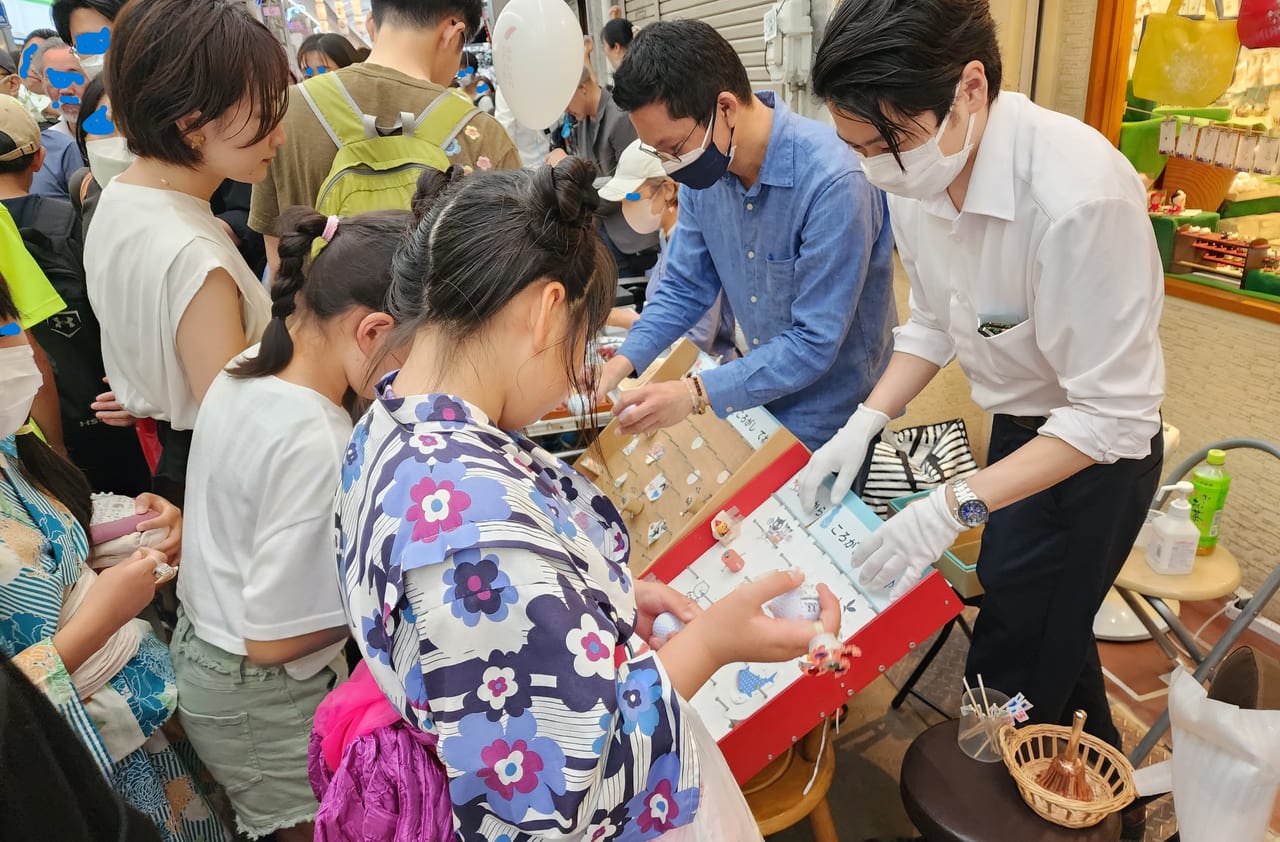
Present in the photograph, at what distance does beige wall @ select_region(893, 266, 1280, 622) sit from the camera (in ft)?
9.12

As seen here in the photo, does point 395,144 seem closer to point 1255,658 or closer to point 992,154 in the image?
point 992,154

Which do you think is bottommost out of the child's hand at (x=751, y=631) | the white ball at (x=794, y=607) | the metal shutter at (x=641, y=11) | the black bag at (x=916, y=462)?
the black bag at (x=916, y=462)

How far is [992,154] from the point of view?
56.4 inches

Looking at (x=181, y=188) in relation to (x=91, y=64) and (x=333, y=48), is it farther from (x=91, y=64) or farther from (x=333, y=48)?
(x=333, y=48)

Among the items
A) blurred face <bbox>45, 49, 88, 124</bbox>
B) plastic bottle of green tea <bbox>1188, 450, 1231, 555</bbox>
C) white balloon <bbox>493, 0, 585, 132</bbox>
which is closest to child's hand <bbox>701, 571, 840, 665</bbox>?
plastic bottle of green tea <bbox>1188, 450, 1231, 555</bbox>

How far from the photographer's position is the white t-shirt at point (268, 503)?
4.61 ft

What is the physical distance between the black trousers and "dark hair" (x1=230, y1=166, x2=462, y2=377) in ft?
4.30

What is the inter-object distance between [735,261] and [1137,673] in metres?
2.01

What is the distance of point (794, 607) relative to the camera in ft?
4.27

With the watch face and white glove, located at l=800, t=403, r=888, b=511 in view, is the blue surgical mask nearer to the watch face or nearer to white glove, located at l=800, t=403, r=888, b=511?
white glove, located at l=800, t=403, r=888, b=511

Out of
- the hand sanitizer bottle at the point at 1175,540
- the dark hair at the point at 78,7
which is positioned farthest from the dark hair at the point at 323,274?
the dark hair at the point at 78,7

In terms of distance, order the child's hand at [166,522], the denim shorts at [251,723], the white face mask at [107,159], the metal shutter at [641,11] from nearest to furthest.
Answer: the denim shorts at [251,723], the child's hand at [166,522], the white face mask at [107,159], the metal shutter at [641,11]

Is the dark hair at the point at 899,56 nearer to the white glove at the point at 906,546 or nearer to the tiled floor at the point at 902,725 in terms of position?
the white glove at the point at 906,546

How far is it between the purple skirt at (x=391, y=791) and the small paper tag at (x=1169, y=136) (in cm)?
343
